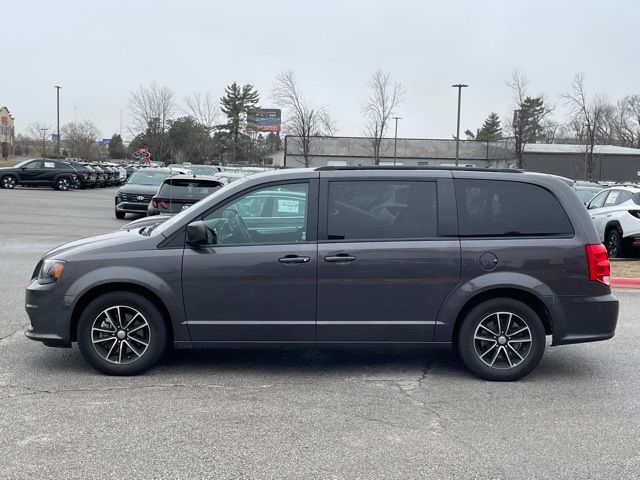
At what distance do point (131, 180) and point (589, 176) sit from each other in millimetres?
31439

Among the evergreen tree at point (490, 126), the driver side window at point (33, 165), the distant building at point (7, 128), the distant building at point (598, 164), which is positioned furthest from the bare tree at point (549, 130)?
the distant building at point (7, 128)

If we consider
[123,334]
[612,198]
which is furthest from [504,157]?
[123,334]

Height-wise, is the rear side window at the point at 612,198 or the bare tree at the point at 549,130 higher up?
the bare tree at the point at 549,130

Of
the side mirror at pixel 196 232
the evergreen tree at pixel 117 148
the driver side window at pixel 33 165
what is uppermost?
the evergreen tree at pixel 117 148

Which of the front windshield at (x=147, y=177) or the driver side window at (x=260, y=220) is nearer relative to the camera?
the driver side window at (x=260, y=220)

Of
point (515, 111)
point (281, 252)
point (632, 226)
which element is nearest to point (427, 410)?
point (281, 252)

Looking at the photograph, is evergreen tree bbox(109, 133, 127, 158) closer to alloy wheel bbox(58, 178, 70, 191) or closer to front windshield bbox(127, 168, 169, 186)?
alloy wheel bbox(58, 178, 70, 191)

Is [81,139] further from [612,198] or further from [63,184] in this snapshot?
[612,198]

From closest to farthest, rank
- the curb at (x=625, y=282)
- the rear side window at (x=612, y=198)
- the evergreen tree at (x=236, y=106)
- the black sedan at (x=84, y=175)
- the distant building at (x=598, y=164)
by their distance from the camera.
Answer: the curb at (x=625, y=282) → the rear side window at (x=612, y=198) → the black sedan at (x=84, y=175) → the distant building at (x=598, y=164) → the evergreen tree at (x=236, y=106)

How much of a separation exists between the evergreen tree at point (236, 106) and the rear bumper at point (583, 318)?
75.6 m

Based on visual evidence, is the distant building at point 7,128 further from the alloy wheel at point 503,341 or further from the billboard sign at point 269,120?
the alloy wheel at point 503,341

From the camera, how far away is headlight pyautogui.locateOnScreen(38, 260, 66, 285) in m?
5.71

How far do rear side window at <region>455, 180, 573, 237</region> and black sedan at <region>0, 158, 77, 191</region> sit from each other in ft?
120

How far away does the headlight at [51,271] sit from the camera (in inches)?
225
